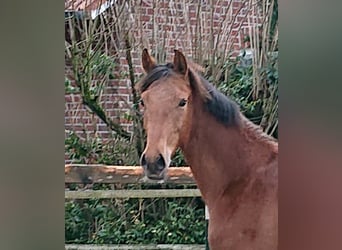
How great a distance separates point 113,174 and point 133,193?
0.11 m

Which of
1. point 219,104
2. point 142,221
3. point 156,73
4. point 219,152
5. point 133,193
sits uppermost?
point 156,73

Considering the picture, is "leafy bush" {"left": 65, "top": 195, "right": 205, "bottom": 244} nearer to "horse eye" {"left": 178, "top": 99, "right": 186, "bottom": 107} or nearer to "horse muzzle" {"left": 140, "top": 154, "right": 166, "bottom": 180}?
"horse muzzle" {"left": 140, "top": 154, "right": 166, "bottom": 180}

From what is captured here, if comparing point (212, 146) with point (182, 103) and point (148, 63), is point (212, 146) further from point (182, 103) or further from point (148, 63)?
point (148, 63)

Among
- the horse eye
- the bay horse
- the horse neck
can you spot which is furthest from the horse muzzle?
the horse eye

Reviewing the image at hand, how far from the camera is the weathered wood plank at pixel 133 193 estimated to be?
1631mm

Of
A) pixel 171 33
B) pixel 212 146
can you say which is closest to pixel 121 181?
pixel 212 146

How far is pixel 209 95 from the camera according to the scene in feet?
5.57

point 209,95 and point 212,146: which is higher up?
point 209,95

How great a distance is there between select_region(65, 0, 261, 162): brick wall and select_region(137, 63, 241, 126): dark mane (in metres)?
0.04

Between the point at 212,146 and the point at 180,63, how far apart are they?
347 mm

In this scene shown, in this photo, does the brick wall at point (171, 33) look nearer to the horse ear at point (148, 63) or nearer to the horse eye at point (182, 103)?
the horse ear at point (148, 63)

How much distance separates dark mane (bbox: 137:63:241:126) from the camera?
168cm
